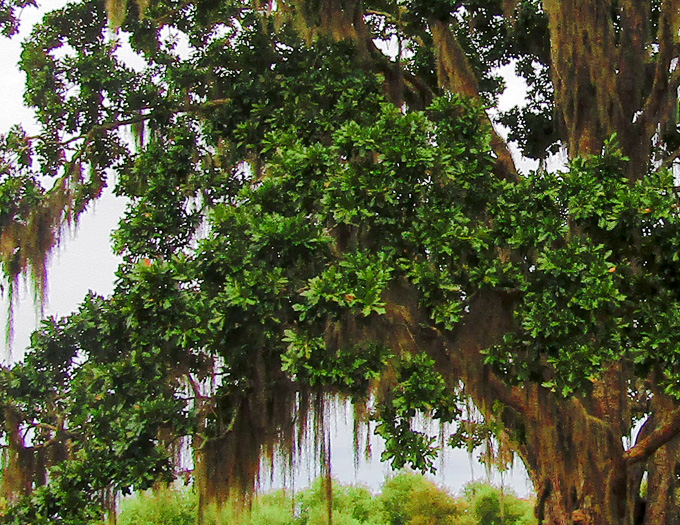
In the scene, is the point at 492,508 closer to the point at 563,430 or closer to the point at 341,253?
the point at 563,430

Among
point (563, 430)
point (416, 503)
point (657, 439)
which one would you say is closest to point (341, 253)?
point (563, 430)

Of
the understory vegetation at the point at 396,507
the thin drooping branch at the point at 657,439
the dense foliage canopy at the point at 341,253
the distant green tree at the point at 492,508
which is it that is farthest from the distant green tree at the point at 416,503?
the thin drooping branch at the point at 657,439

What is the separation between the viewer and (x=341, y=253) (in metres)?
5.68

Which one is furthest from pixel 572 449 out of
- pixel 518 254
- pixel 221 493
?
pixel 221 493

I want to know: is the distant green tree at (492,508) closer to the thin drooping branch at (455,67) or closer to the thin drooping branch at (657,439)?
the thin drooping branch at (657,439)

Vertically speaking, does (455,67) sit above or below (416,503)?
above

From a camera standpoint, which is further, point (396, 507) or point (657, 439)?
point (396, 507)

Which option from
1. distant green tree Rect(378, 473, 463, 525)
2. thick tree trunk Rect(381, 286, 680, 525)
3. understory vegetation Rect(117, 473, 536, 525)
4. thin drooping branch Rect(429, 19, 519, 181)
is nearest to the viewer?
thick tree trunk Rect(381, 286, 680, 525)

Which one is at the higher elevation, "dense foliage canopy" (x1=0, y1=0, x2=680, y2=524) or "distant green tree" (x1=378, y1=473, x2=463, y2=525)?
"dense foliage canopy" (x1=0, y1=0, x2=680, y2=524)

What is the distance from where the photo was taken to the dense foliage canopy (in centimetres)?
520

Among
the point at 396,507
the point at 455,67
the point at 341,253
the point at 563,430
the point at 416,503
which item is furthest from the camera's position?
the point at 396,507

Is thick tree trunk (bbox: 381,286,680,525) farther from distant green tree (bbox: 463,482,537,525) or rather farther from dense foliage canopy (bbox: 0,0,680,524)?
distant green tree (bbox: 463,482,537,525)

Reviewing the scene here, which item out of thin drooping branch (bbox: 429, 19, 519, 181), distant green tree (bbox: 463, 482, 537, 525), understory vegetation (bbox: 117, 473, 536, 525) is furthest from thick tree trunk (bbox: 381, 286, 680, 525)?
distant green tree (bbox: 463, 482, 537, 525)

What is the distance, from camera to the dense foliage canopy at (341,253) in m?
5.20
